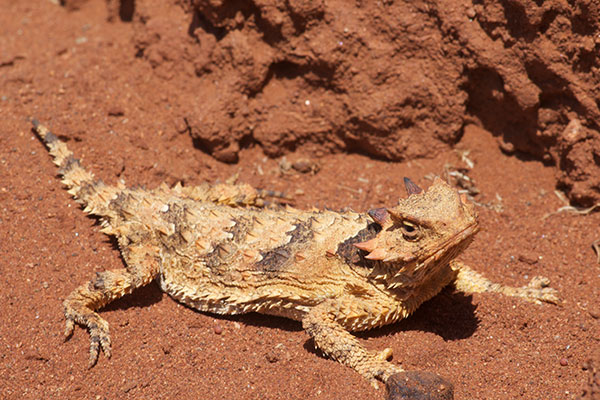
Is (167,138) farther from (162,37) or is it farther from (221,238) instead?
(221,238)

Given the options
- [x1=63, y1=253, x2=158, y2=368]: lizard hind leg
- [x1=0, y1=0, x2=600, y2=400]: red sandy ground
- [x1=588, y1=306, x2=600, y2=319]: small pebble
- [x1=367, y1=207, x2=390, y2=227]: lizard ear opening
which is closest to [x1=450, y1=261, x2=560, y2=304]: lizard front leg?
[x1=0, y1=0, x2=600, y2=400]: red sandy ground

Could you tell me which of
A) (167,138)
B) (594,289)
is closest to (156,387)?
(167,138)

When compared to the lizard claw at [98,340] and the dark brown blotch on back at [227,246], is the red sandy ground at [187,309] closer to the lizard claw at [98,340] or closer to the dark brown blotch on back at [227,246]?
the lizard claw at [98,340]

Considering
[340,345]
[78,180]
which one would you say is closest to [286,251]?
[340,345]

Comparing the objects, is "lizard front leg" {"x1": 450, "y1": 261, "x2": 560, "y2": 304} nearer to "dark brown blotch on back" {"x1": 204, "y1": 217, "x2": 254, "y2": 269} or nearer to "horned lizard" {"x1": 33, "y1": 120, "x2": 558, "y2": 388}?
"horned lizard" {"x1": 33, "y1": 120, "x2": 558, "y2": 388}

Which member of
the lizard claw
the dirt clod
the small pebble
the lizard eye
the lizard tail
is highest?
the lizard eye

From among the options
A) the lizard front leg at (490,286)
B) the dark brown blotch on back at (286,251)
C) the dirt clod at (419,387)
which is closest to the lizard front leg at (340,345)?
the dirt clod at (419,387)

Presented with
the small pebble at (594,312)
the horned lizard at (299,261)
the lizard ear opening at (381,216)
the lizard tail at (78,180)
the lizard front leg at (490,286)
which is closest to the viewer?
the horned lizard at (299,261)
